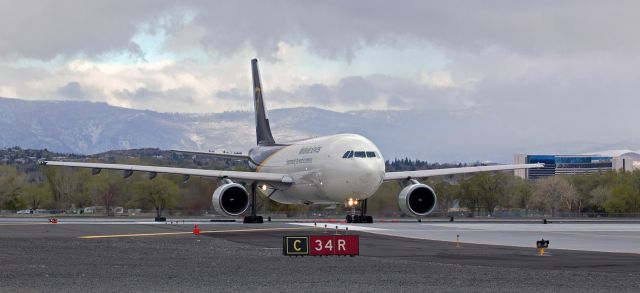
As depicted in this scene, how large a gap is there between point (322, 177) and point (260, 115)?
65.7ft

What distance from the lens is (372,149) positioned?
59031 millimetres

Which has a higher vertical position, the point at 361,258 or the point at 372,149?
the point at 372,149

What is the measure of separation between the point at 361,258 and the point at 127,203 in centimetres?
7955

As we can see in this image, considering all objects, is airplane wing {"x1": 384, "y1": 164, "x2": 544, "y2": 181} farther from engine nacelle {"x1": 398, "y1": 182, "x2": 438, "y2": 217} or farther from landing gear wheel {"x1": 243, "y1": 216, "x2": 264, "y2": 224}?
landing gear wheel {"x1": 243, "y1": 216, "x2": 264, "y2": 224}

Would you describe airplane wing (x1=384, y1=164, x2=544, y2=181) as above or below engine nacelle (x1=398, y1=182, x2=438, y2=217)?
above

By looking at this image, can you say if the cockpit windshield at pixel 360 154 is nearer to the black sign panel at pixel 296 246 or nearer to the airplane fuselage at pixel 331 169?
the airplane fuselage at pixel 331 169

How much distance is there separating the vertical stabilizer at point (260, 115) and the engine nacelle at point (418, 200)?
56.5ft

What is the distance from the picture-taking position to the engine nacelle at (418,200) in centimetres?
6181

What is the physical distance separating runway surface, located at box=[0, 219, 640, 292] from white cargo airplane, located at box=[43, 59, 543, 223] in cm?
2065

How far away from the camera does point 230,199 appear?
2424 inches

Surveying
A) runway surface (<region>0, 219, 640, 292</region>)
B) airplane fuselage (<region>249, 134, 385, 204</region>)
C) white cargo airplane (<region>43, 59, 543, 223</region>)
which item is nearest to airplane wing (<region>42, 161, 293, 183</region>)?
white cargo airplane (<region>43, 59, 543, 223</region>)

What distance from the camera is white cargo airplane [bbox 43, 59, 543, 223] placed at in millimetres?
58500

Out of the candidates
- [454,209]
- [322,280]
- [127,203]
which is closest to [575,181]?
[454,209]

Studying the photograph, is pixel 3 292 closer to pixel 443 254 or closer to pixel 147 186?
pixel 443 254
